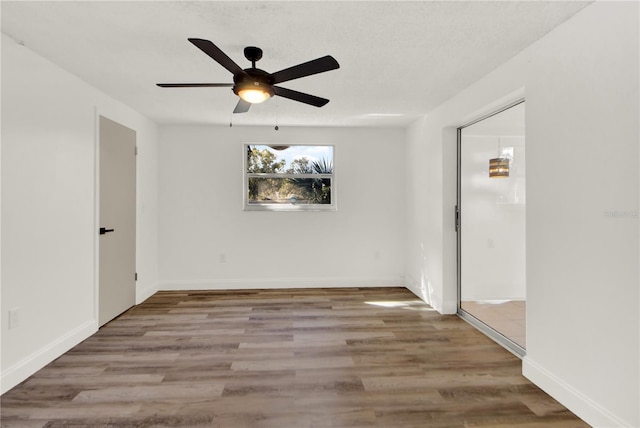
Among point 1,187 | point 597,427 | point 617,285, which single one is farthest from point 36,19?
point 597,427

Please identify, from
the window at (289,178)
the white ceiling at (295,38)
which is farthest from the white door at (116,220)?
the window at (289,178)

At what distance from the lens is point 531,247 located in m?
2.37

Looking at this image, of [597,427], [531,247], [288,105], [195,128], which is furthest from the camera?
[195,128]

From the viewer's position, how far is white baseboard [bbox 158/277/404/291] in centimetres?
489

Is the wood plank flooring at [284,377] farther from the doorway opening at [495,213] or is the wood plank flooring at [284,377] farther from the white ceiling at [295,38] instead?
the white ceiling at [295,38]

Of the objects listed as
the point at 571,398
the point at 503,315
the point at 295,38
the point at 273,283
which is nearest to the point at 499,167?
the point at 503,315

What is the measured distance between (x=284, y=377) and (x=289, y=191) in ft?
9.90

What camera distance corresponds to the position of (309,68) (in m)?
1.99

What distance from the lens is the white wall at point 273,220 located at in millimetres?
4879

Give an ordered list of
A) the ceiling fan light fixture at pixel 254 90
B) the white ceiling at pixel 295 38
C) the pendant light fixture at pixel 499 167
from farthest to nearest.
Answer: the pendant light fixture at pixel 499 167
the ceiling fan light fixture at pixel 254 90
the white ceiling at pixel 295 38

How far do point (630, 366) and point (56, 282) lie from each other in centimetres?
382

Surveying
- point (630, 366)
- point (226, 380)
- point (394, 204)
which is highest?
point (394, 204)

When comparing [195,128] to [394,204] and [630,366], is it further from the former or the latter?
[630,366]

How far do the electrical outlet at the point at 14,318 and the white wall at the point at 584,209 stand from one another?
3577mm
